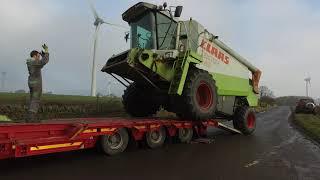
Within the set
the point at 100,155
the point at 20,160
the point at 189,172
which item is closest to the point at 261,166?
the point at 189,172

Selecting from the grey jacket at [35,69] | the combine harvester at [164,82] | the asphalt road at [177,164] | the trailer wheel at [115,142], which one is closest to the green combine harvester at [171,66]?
the combine harvester at [164,82]

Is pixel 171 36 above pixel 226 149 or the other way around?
above

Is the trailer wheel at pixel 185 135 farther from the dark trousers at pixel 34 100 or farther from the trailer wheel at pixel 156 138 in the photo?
the dark trousers at pixel 34 100

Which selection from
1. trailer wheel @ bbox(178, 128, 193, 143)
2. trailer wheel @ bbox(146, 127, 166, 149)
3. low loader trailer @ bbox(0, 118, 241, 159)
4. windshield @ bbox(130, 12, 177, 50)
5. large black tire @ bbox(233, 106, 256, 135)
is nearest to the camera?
low loader trailer @ bbox(0, 118, 241, 159)

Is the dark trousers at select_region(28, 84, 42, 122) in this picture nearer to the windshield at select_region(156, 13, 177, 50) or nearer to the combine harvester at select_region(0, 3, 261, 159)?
the combine harvester at select_region(0, 3, 261, 159)

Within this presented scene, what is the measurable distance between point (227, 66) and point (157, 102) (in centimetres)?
335

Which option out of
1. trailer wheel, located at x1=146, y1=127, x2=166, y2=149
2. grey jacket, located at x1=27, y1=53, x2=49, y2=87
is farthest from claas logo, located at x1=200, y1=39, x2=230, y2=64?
grey jacket, located at x1=27, y1=53, x2=49, y2=87

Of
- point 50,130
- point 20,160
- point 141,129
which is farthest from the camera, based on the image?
point 141,129

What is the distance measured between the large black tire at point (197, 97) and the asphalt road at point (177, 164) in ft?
3.27

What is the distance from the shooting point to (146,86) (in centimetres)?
1466

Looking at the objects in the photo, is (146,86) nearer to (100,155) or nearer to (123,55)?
(123,55)

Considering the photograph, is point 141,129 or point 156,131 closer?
point 141,129

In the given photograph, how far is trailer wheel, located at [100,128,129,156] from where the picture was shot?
10.2 metres

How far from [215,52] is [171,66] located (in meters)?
2.90
